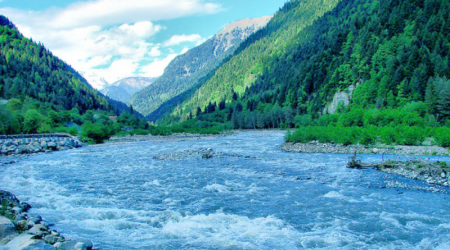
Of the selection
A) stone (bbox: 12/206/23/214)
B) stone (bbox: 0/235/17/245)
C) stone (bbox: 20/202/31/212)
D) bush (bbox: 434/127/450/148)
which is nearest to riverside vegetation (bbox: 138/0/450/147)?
bush (bbox: 434/127/450/148)

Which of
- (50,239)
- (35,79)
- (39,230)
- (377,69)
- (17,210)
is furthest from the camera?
(35,79)

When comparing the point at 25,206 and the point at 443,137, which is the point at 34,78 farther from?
the point at 443,137

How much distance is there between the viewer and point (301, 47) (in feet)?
627

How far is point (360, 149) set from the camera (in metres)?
37.5

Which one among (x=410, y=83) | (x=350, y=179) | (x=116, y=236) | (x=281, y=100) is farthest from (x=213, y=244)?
(x=281, y=100)

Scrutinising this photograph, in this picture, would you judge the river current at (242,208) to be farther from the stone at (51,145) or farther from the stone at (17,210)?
the stone at (51,145)

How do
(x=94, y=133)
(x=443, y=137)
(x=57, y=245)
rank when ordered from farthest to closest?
(x=94, y=133), (x=443, y=137), (x=57, y=245)

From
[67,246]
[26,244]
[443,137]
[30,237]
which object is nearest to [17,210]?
[30,237]

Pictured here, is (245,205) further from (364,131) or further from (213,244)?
(364,131)

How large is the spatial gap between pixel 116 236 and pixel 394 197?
51.5 ft

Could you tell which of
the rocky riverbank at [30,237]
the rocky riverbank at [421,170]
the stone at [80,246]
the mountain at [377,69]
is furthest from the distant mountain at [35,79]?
the rocky riverbank at [421,170]

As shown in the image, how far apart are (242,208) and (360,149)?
91.9 feet

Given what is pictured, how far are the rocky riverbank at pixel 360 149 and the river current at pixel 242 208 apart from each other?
12581mm

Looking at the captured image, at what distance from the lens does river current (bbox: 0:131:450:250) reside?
11523 millimetres
